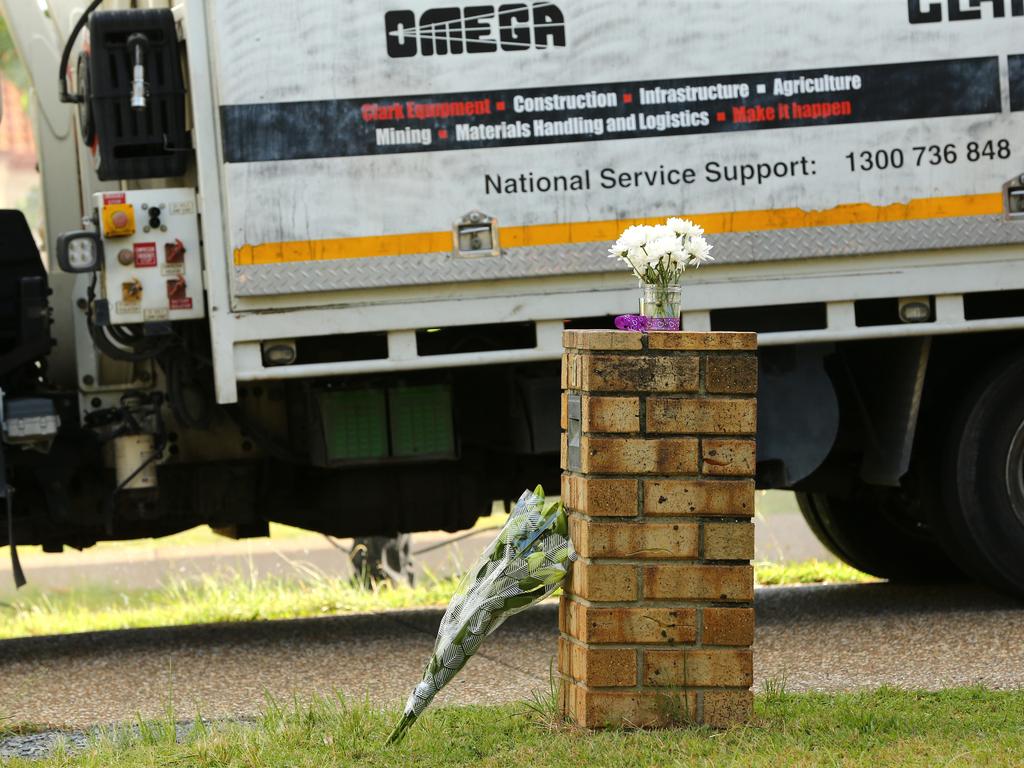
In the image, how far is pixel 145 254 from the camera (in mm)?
6898

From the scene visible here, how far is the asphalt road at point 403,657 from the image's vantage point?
606cm

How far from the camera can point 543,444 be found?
7.38 meters

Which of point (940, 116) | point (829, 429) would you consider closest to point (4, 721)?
point (829, 429)

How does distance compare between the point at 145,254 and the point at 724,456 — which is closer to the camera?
the point at 724,456

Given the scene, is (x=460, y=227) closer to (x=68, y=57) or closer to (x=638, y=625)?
(x=68, y=57)

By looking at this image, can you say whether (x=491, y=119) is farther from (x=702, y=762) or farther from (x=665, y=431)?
(x=702, y=762)

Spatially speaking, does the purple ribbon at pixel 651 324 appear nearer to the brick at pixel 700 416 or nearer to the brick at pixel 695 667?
the brick at pixel 700 416

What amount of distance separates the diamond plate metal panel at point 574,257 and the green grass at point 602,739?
2.03 metres

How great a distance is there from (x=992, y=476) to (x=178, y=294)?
3.63 metres

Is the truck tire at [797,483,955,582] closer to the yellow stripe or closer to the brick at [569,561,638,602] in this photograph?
the yellow stripe

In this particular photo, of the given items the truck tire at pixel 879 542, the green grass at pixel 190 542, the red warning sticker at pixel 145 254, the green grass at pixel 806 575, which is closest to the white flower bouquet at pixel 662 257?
the red warning sticker at pixel 145 254

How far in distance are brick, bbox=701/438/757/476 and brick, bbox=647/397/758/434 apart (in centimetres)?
3

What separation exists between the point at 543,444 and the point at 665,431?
8.59 feet

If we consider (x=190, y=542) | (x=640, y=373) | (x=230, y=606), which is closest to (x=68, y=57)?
(x=230, y=606)
